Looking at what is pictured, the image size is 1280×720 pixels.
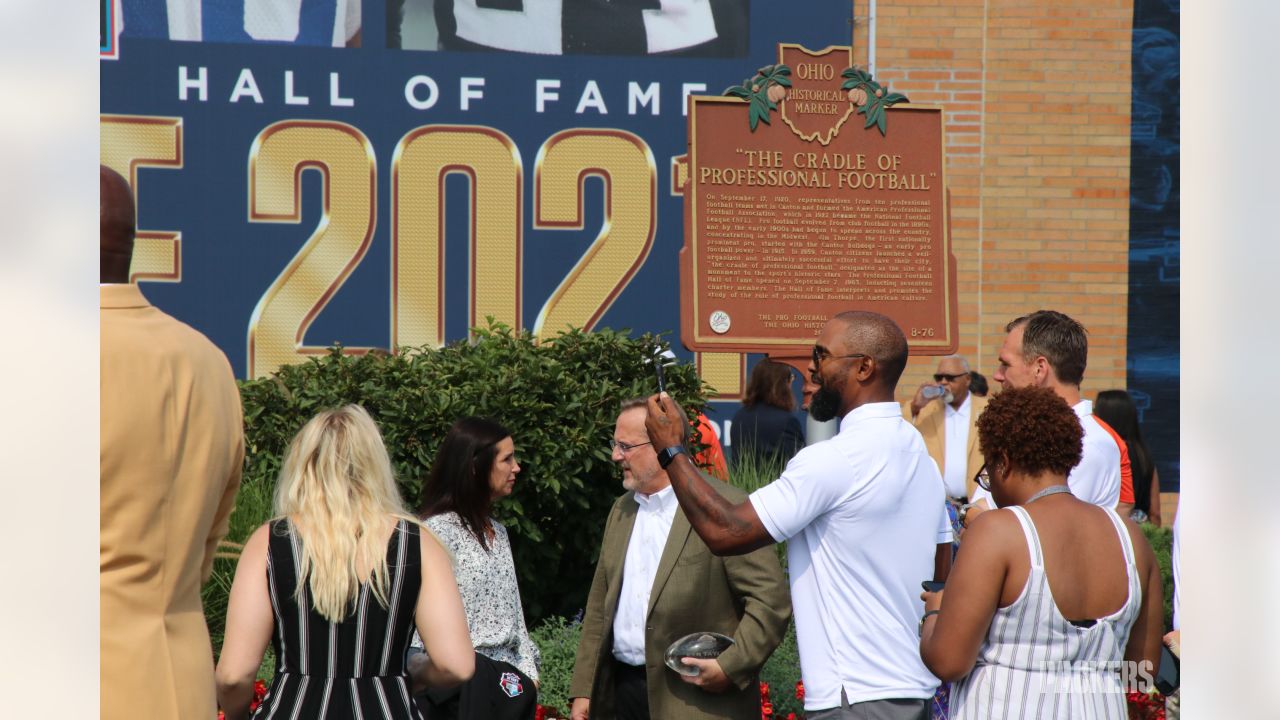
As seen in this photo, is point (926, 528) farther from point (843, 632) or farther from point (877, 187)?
point (877, 187)

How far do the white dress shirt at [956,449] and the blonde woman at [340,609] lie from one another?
4.94 metres

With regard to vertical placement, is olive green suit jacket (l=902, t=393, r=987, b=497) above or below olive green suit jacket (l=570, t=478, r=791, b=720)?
above

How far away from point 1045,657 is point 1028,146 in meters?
8.72

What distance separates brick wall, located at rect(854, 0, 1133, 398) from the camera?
10.9 meters

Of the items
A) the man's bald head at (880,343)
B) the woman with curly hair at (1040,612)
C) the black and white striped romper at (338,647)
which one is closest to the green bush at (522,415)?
the man's bald head at (880,343)

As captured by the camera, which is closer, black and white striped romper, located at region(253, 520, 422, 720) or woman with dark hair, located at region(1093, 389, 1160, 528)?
black and white striped romper, located at region(253, 520, 422, 720)

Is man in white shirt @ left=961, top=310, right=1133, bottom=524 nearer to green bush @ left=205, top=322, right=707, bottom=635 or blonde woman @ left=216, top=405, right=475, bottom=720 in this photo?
blonde woman @ left=216, top=405, right=475, bottom=720

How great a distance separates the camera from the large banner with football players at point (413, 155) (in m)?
10.6

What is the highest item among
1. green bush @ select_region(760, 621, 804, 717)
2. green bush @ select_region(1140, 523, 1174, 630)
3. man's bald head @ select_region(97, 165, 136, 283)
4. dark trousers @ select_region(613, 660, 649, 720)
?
man's bald head @ select_region(97, 165, 136, 283)

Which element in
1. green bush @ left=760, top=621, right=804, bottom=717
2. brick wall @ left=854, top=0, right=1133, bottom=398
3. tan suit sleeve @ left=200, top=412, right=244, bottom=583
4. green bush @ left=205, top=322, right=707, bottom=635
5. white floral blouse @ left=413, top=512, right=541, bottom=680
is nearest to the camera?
tan suit sleeve @ left=200, top=412, right=244, bottom=583

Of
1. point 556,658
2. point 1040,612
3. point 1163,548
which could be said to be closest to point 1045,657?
point 1040,612

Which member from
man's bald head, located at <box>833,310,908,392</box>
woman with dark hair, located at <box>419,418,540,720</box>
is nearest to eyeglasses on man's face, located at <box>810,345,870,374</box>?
man's bald head, located at <box>833,310,908,392</box>

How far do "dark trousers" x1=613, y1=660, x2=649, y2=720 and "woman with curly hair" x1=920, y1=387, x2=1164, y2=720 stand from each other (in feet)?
5.05

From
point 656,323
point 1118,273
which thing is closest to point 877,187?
point 656,323
